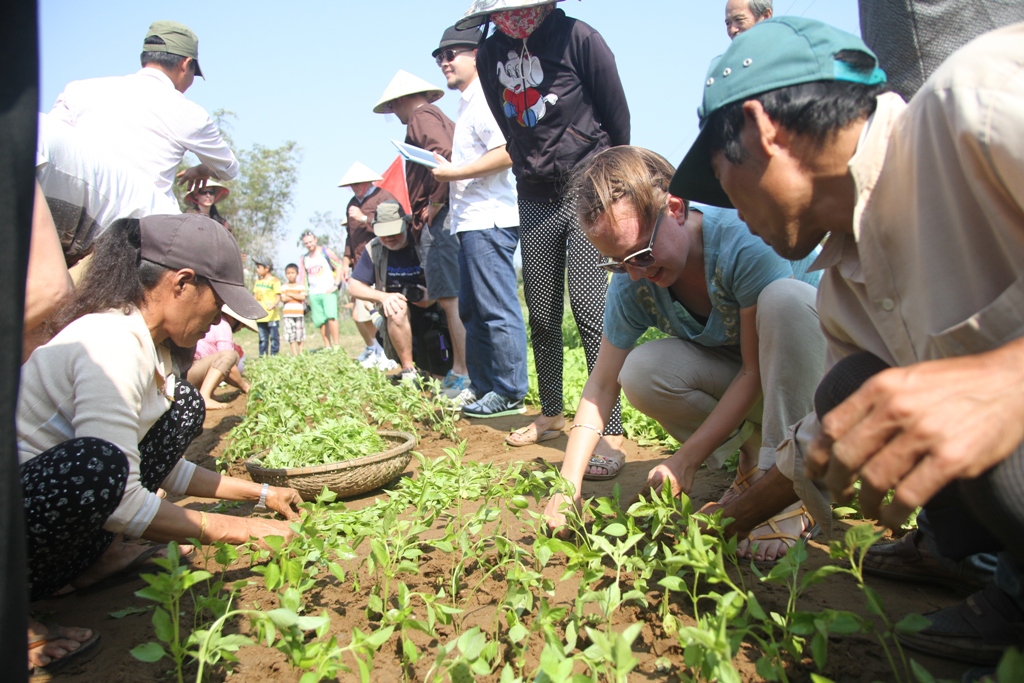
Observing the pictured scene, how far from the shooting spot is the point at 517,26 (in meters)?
3.69

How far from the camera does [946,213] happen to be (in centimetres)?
123

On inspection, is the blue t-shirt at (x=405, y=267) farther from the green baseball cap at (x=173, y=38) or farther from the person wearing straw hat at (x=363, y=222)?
the green baseball cap at (x=173, y=38)

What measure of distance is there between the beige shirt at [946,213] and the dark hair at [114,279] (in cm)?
188

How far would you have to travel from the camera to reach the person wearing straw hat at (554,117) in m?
3.67

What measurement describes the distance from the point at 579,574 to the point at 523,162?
2.36m

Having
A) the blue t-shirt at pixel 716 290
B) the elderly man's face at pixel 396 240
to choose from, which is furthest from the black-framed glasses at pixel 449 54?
the blue t-shirt at pixel 716 290

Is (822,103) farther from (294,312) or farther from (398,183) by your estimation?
(294,312)

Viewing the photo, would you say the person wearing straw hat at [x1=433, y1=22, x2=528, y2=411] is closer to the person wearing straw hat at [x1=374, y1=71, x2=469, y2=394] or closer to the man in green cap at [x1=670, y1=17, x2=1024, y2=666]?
the person wearing straw hat at [x1=374, y1=71, x2=469, y2=394]

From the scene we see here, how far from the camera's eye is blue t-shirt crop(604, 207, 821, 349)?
2.29 m

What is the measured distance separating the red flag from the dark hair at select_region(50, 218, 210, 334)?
3.59 meters

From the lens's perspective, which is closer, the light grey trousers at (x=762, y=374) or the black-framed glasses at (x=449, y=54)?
the light grey trousers at (x=762, y=374)

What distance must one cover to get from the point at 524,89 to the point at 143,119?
6.47 feet

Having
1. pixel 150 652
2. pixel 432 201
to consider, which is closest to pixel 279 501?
pixel 150 652

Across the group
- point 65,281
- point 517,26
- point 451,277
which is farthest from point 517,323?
point 65,281
